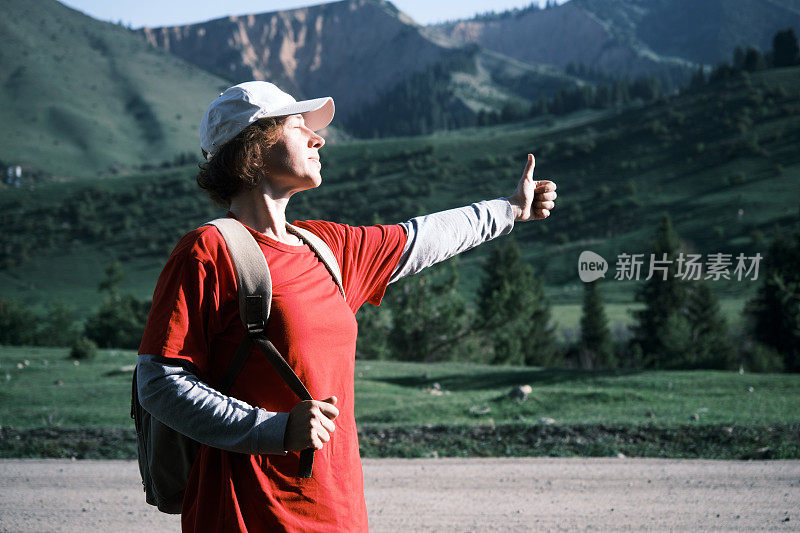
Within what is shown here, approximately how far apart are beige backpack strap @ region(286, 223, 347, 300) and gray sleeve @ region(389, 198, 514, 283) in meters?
0.42

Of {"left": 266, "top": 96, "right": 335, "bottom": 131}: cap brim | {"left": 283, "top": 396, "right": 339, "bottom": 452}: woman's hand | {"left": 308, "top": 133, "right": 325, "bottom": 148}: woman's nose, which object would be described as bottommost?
{"left": 283, "top": 396, "right": 339, "bottom": 452}: woman's hand

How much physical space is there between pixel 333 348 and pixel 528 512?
4.44m

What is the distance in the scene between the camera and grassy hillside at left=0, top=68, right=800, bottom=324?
78938 mm

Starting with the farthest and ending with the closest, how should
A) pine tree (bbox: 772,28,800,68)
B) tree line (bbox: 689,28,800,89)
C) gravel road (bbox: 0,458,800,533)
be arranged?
pine tree (bbox: 772,28,800,68)
tree line (bbox: 689,28,800,89)
gravel road (bbox: 0,458,800,533)

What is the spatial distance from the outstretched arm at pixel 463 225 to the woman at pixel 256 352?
1.12 ft

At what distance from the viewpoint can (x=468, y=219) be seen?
2898 millimetres

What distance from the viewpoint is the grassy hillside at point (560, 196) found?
259 feet

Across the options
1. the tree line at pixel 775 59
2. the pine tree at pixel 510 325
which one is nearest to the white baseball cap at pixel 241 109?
the pine tree at pixel 510 325

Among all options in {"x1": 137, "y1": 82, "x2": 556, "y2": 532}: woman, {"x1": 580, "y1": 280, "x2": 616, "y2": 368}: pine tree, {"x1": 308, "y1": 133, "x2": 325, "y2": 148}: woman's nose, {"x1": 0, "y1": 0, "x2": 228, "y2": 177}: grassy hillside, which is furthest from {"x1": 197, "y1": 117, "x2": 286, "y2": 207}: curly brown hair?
{"x1": 0, "y1": 0, "x2": 228, "y2": 177}: grassy hillside

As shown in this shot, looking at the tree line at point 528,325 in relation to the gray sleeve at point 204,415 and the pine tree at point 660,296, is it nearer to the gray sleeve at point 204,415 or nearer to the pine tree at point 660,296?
the pine tree at point 660,296

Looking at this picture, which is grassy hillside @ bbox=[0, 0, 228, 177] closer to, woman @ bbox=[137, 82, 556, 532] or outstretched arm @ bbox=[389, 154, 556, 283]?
outstretched arm @ bbox=[389, 154, 556, 283]

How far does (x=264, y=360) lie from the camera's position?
212 centimetres

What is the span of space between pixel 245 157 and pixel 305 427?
0.86m

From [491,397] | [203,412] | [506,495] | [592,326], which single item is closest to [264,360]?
[203,412]
